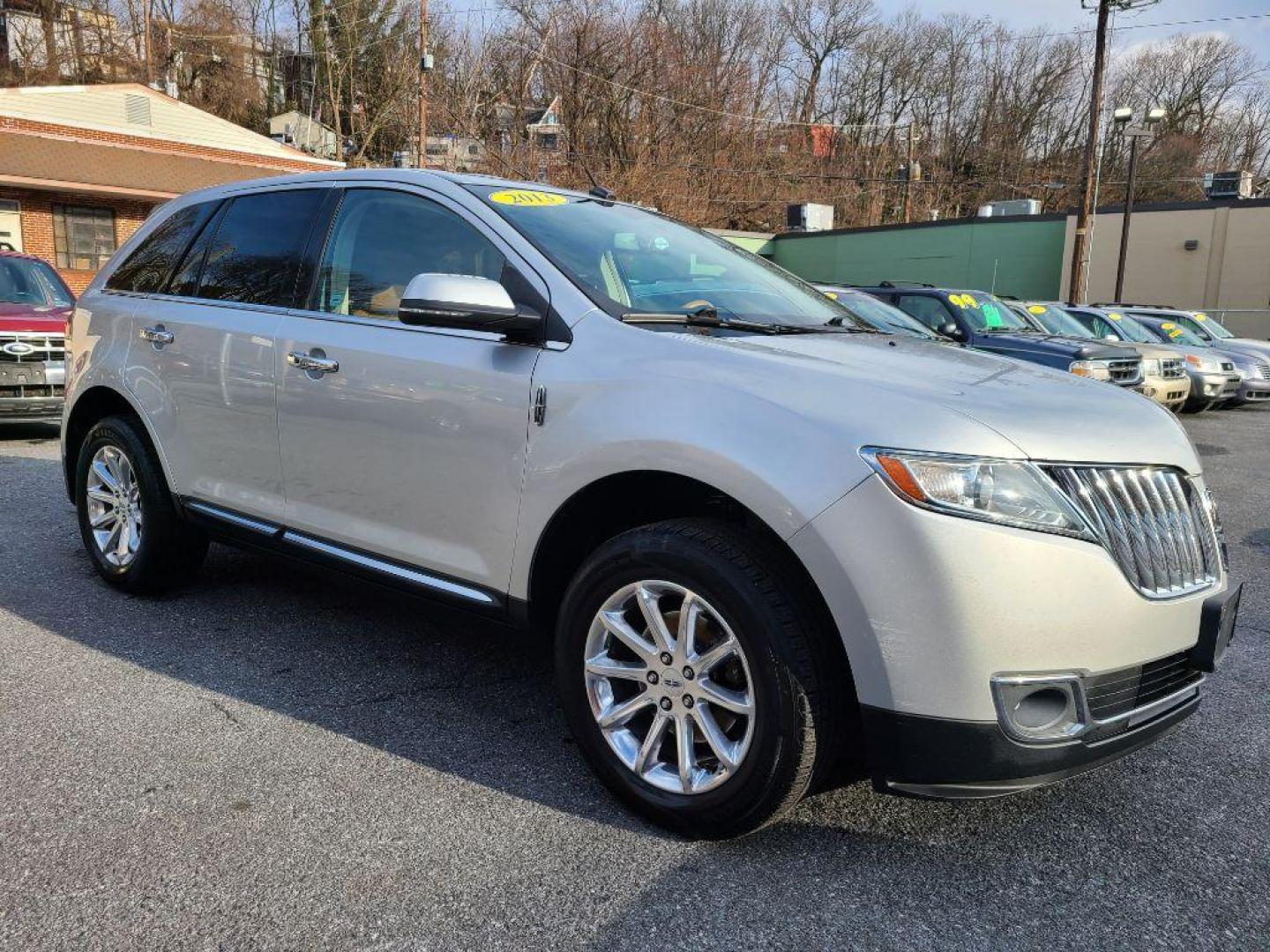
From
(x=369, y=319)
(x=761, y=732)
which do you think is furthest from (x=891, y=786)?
(x=369, y=319)

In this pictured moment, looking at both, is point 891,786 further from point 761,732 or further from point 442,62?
point 442,62

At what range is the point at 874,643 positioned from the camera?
229 centimetres

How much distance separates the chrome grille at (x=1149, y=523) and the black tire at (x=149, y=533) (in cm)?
351

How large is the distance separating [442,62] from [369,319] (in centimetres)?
3998

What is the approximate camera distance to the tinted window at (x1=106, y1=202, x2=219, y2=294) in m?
4.52

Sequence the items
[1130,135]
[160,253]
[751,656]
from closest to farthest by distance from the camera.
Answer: [751,656]
[160,253]
[1130,135]

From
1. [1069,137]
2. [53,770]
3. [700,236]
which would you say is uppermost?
[1069,137]

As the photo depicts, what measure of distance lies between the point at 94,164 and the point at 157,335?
79.2ft

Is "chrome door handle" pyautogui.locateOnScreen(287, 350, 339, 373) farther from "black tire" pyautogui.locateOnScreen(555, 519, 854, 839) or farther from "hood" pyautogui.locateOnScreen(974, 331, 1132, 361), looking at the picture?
"hood" pyautogui.locateOnScreen(974, 331, 1132, 361)

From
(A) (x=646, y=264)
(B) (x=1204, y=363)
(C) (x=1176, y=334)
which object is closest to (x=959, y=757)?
(A) (x=646, y=264)

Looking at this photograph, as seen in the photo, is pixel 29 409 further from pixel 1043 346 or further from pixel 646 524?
pixel 1043 346

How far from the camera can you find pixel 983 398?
2504 mm

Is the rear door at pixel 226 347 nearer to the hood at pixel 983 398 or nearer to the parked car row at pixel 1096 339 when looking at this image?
the hood at pixel 983 398

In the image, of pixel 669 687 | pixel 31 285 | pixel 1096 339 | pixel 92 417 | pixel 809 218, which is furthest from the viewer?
pixel 809 218
